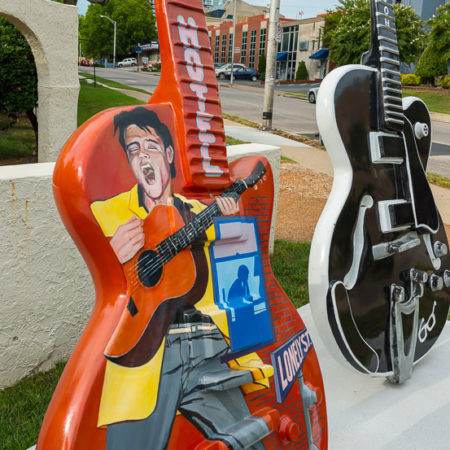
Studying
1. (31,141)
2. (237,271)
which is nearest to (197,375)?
(237,271)

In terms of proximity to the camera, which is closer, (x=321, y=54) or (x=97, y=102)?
(x=97, y=102)

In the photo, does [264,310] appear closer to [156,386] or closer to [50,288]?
[156,386]

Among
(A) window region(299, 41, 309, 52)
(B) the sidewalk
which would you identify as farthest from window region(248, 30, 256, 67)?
(B) the sidewalk

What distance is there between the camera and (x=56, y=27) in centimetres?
484

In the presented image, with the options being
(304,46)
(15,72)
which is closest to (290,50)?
(304,46)

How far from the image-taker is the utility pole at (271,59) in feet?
34.8

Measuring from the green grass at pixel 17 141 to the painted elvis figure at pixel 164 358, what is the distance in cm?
574

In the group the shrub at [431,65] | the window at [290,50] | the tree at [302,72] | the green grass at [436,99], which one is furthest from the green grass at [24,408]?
the window at [290,50]

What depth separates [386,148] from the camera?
228 cm

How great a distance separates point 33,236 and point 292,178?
15.7ft

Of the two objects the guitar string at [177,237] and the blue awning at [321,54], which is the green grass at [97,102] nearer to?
the guitar string at [177,237]

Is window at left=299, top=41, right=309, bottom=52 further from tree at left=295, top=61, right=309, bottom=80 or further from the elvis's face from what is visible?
the elvis's face

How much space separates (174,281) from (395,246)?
125cm

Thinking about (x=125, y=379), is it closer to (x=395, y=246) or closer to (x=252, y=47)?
(x=395, y=246)
